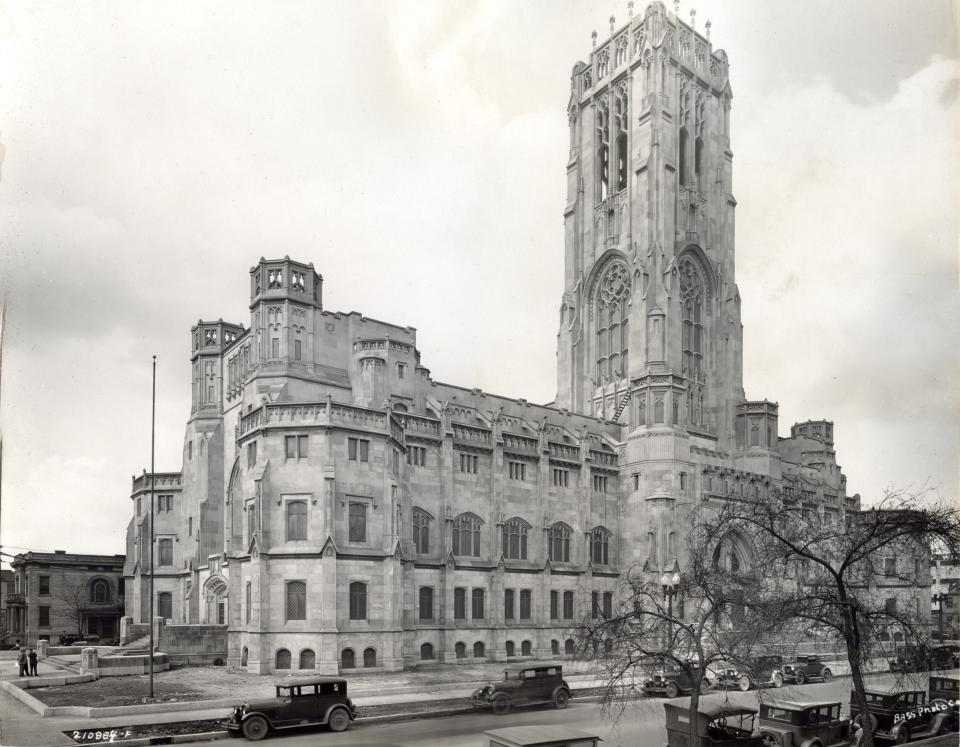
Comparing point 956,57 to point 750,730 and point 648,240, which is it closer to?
point 750,730

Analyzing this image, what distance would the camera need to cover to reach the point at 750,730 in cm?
1938

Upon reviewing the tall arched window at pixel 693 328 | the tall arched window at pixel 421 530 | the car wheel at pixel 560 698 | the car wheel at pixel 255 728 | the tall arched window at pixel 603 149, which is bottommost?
the car wheel at pixel 560 698

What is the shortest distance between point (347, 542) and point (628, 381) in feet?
92.6

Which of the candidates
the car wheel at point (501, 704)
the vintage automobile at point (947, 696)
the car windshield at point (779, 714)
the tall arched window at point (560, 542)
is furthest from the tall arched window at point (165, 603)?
the vintage automobile at point (947, 696)

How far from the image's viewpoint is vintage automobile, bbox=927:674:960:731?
2381 cm

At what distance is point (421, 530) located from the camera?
41.3 metres

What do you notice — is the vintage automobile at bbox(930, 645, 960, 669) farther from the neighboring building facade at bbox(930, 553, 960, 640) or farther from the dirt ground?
the dirt ground

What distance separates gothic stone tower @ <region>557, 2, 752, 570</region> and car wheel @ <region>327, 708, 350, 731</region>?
28827 mm

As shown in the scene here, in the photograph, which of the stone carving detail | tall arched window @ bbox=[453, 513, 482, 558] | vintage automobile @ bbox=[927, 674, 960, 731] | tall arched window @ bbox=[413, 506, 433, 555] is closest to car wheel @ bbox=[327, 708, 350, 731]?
vintage automobile @ bbox=[927, 674, 960, 731]

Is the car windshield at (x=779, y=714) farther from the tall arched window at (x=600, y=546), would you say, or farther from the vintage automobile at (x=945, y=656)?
the tall arched window at (x=600, y=546)

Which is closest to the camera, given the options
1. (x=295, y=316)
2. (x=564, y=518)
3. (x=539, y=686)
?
(x=539, y=686)

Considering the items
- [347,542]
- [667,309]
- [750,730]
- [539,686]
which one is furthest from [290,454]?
[667,309]

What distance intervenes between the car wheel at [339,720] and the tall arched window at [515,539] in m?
22.8

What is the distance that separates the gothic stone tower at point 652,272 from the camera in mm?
50312
